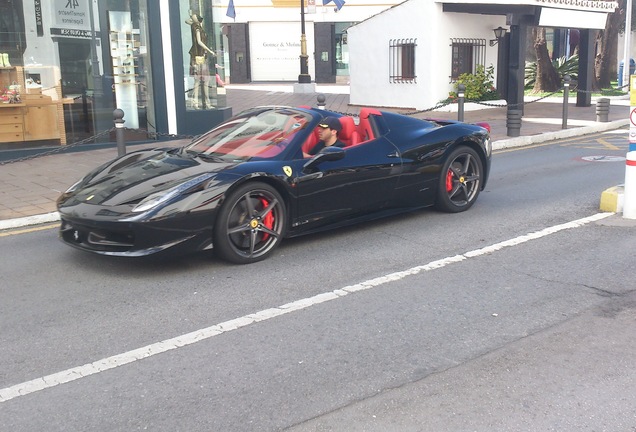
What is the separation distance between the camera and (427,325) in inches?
181

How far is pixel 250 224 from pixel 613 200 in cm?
427

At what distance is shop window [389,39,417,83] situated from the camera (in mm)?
21438

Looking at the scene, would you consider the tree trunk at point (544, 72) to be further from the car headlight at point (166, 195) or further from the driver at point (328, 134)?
the car headlight at point (166, 195)

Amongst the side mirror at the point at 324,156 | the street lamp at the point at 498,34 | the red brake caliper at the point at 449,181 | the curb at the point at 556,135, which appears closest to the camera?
the side mirror at the point at 324,156

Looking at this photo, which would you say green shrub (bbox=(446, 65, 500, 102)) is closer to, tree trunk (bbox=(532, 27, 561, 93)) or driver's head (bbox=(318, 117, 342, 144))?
tree trunk (bbox=(532, 27, 561, 93))

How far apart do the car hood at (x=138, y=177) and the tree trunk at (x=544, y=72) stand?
22676 mm

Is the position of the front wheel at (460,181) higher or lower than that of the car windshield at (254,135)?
lower

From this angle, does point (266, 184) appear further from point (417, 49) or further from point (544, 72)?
point (544, 72)

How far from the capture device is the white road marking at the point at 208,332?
384cm

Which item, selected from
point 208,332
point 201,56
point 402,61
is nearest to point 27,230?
point 208,332

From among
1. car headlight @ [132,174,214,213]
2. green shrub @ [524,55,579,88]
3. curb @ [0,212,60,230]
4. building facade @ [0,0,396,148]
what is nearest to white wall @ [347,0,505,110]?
green shrub @ [524,55,579,88]

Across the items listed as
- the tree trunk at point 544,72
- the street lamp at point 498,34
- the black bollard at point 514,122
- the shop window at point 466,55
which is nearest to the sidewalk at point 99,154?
the black bollard at point 514,122

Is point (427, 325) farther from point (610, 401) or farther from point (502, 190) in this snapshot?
point (502, 190)

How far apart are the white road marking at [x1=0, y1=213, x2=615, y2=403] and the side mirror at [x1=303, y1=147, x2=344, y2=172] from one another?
1254mm
